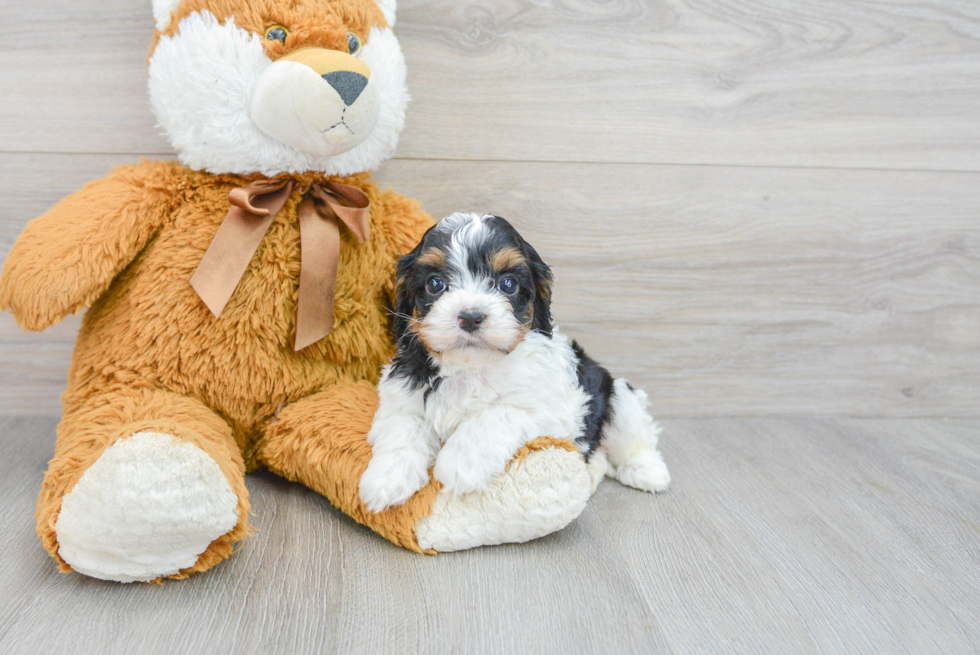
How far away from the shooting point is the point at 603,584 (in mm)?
1333

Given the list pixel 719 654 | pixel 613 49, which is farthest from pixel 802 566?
pixel 613 49

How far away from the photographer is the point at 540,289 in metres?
1.47

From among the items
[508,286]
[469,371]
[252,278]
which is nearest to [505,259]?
[508,286]

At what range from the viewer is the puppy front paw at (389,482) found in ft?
4.49

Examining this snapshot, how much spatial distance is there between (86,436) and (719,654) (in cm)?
120

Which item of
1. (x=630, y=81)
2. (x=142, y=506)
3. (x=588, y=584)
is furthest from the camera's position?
(x=630, y=81)

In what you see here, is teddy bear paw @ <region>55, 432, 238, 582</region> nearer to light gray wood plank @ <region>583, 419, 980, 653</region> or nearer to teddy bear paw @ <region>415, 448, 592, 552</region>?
teddy bear paw @ <region>415, 448, 592, 552</region>

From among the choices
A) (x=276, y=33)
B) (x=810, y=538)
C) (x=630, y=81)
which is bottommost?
(x=810, y=538)

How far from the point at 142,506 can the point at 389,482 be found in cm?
43

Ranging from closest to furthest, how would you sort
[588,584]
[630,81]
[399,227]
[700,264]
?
[588,584] → [399,227] → [630,81] → [700,264]

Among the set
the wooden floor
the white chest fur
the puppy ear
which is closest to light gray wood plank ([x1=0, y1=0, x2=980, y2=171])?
the wooden floor

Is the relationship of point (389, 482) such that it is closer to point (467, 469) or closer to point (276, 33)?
point (467, 469)

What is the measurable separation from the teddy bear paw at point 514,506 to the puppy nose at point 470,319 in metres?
0.30

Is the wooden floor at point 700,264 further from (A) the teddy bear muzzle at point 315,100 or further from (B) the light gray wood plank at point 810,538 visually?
(A) the teddy bear muzzle at point 315,100
